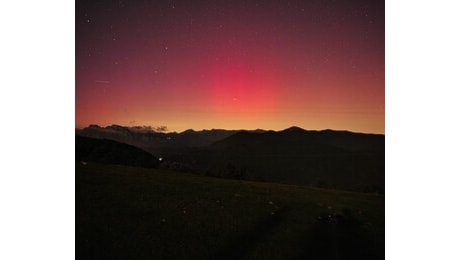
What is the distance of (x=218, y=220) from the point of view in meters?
3.32

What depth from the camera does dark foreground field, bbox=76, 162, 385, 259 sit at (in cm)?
304

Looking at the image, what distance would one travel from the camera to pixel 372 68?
11.8 ft

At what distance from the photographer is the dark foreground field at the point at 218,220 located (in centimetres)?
304
